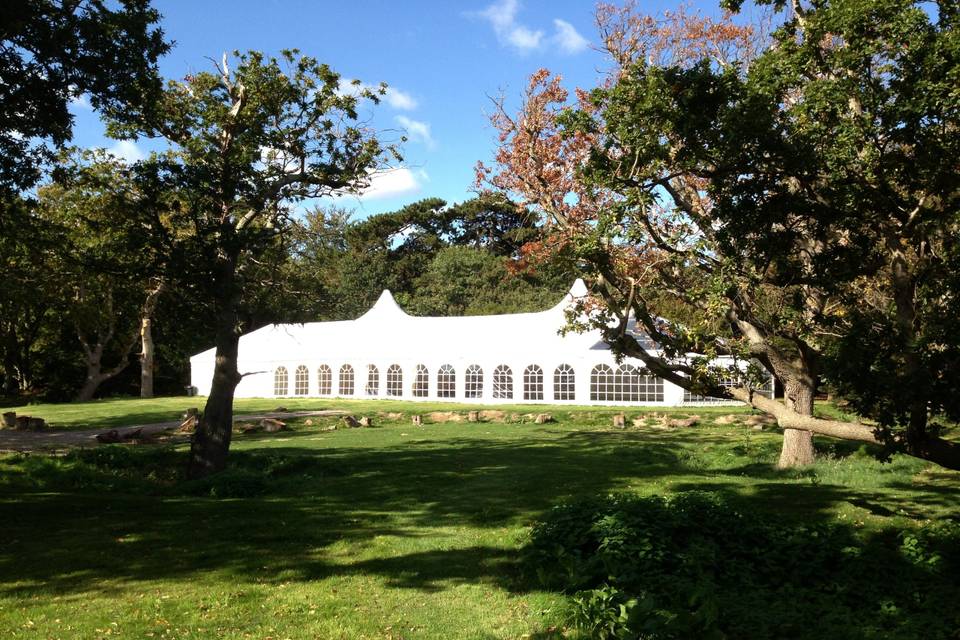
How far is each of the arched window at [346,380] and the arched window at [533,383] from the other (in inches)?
366

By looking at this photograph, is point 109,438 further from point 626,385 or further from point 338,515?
point 626,385

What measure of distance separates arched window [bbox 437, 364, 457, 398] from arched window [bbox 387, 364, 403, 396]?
82.5 inches

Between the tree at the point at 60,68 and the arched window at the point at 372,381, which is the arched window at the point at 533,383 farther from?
the tree at the point at 60,68

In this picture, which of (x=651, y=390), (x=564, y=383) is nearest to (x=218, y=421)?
(x=564, y=383)

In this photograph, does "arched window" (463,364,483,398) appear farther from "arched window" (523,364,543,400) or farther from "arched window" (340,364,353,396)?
"arched window" (340,364,353,396)

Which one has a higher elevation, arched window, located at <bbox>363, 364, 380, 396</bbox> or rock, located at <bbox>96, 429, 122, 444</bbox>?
arched window, located at <bbox>363, 364, 380, 396</bbox>

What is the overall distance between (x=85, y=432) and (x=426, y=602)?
18640mm

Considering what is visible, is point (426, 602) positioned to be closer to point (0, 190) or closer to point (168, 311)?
point (0, 190)

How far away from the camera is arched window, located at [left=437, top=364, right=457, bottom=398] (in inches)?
1257

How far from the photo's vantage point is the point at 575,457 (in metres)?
15.5

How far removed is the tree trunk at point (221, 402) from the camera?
13523 millimetres

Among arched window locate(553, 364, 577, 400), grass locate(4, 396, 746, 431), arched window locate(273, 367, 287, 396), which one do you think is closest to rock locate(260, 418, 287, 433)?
grass locate(4, 396, 746, 431)

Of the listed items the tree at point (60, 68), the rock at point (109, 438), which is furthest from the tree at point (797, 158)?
the rock at point (109, 438)

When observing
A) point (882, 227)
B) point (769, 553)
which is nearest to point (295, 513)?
point (769, 553)
